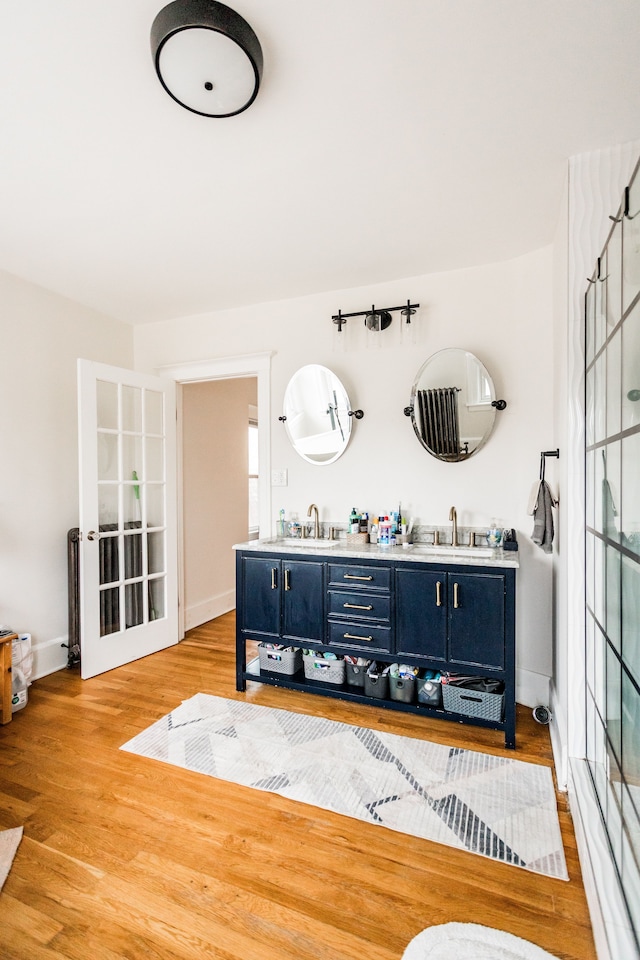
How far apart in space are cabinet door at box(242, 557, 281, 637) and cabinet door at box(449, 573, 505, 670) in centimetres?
100

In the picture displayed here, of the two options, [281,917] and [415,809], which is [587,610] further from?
[281,917]

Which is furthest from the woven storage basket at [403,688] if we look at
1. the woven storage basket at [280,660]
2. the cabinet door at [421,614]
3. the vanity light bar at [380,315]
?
the vanity light bar at [380,315]

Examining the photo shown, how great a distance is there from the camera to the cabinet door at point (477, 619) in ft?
7.63

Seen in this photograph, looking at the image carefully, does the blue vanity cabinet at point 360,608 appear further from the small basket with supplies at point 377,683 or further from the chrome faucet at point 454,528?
the chrome faucet at point 454,528

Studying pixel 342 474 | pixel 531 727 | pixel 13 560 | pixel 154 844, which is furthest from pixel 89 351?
pixel 531 727

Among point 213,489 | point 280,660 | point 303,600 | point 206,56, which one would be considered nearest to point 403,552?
point 303,600

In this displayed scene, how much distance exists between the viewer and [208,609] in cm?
444

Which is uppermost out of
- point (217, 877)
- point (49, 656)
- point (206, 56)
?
point (206, 56)

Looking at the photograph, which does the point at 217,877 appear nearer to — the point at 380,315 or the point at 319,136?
the point at 319,136

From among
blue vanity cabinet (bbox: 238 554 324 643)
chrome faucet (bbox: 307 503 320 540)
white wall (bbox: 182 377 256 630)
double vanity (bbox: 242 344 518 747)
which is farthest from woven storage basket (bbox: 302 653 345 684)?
white wall (bbox: 182 377 256 630)

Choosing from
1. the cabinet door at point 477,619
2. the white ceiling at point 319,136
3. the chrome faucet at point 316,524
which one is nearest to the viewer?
the white ceiling at point 319,136

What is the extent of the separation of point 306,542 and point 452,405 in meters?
1.27

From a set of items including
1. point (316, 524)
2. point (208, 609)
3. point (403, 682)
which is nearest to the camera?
point (403, 682)

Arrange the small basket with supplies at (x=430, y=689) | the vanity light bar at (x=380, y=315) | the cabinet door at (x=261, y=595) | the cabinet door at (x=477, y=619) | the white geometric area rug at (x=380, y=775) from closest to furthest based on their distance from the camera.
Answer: the white geometric area rug at (x=380, y=775) → the cabinet door at (x=477, y=619) → the small basket with supplies at (x=430, y=689) → the cabinet door at (x=261, y=595) → the vanity light bar at (x=380, y=315)
